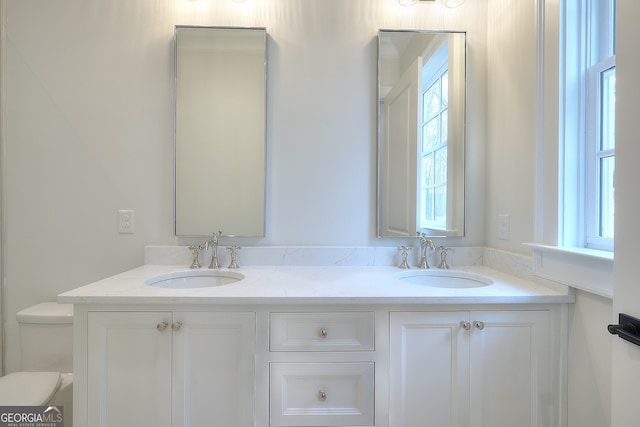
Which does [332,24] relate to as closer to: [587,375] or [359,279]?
[359,279]

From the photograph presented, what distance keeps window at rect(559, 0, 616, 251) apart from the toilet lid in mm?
2067

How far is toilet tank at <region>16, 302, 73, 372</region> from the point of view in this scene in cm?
144

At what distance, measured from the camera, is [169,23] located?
160 cm

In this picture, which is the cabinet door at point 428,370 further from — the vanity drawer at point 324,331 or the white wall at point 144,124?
the white wall at point 144,124

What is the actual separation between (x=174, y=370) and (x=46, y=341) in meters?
0.84

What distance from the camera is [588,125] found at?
1.11m

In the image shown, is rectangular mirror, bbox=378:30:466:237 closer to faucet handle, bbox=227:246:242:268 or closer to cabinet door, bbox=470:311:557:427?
cabinet door, bbox=470:311:557:427

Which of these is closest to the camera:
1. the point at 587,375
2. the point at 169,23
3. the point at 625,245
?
the point at 625,245

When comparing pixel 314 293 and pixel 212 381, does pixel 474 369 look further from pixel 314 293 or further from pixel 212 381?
pixel 212 381

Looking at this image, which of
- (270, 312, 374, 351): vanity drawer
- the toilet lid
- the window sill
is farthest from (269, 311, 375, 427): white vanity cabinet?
A: the toilet lid

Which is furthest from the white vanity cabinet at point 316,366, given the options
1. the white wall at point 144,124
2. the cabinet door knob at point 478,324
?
the white wall at point 144,124

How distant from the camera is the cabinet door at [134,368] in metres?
1.10

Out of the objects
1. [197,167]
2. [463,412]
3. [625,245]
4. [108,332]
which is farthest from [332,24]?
[463,412]

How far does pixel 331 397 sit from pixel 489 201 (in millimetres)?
1225
